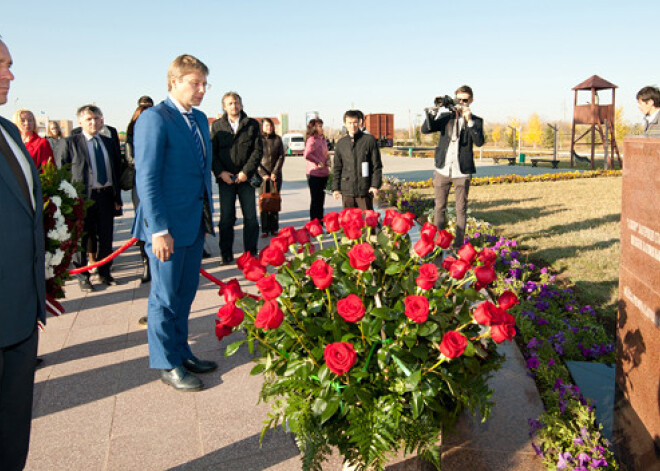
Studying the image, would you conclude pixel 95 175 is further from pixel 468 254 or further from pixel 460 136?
pixel 468 254

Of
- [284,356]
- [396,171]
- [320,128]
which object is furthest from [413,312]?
[396,171]

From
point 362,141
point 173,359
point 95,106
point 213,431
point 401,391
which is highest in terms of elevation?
point 95,106

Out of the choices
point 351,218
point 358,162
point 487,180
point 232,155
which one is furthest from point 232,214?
point 487,180

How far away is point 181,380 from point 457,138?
4.83m

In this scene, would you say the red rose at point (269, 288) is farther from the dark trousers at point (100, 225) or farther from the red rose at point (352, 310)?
the dark trousers at point (100, 225)

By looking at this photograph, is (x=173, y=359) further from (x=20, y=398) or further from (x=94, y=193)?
(x=94, y=193)

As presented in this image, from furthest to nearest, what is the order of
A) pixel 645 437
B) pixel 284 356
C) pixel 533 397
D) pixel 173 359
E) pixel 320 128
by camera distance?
pixel 320 128, pixel 173 359, pixel 533 397, pixel 645 437, pixel 284 356

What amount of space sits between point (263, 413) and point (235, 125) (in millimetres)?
4410

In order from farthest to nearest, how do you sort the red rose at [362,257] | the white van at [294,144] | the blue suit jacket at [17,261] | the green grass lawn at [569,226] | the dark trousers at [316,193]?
the white van at [294,144] < the dark trousers at [316,193] < the green grass lawn at [569,226] < the red rose at [362,257] < the blue suit jacket at [17,261]

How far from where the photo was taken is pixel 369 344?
96.0 inches

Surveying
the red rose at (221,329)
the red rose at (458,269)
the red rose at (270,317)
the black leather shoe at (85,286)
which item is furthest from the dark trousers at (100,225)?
the red rose at (458,269)

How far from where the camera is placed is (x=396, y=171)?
2353 cm

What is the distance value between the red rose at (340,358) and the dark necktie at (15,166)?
1.26 m

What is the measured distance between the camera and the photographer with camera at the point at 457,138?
6.93 m
